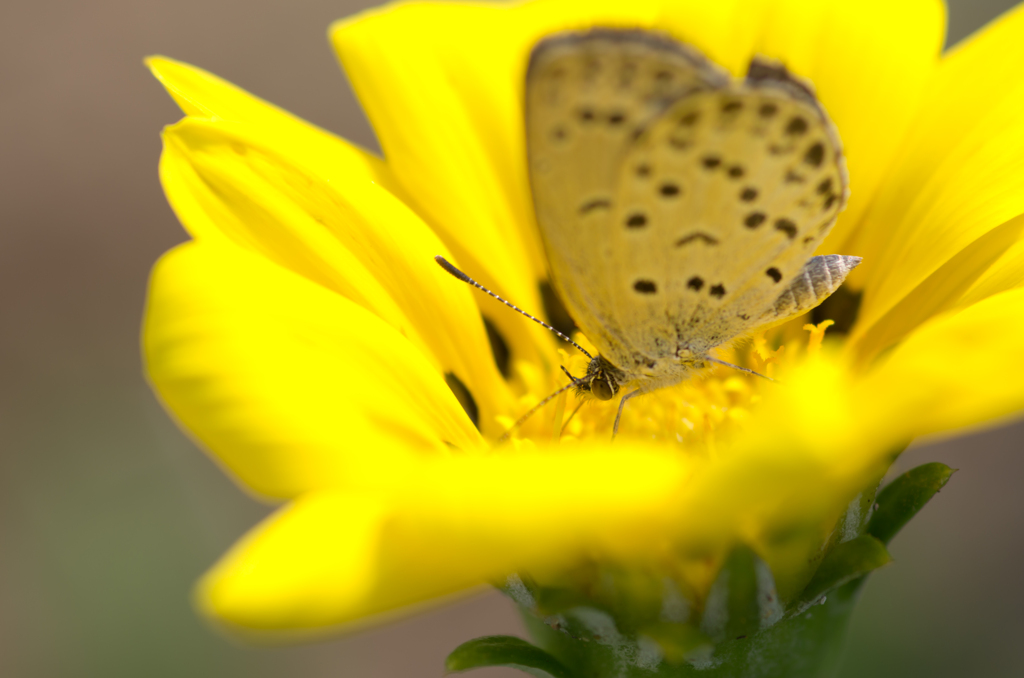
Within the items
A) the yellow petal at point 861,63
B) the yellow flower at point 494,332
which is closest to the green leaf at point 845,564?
the yellow flower at point 494,332

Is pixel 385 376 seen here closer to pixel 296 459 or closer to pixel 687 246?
pixel 296 459

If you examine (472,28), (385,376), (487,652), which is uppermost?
(472,28)

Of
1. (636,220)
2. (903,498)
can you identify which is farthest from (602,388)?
(903,498)

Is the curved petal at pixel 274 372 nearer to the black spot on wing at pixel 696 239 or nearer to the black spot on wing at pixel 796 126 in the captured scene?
the black spot on wing at pixel 696 239

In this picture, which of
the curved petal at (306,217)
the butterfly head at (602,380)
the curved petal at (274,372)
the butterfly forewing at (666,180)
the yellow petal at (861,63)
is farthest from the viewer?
the yellow petal at (861,63)

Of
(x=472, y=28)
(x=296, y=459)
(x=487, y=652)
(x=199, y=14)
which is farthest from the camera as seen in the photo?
(x=199, y=14)

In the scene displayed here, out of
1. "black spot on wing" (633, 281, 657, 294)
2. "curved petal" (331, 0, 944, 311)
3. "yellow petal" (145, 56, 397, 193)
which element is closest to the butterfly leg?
"black spot on wing" (633, 281, 657, 294)

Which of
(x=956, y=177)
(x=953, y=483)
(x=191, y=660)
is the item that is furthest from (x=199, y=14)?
(x=956, y=177)
